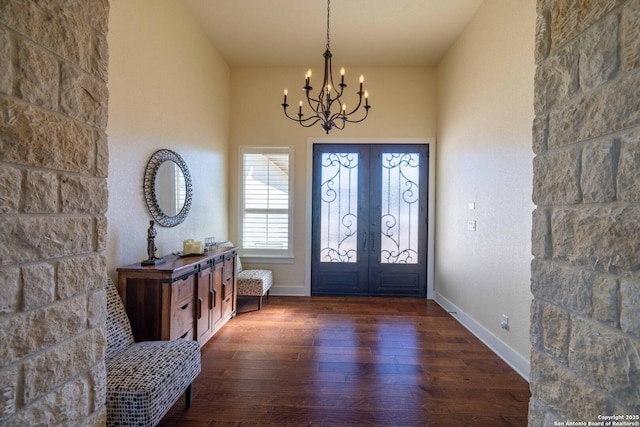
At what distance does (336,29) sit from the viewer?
143 inches

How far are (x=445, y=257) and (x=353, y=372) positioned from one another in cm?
241

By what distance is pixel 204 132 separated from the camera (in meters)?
3.78

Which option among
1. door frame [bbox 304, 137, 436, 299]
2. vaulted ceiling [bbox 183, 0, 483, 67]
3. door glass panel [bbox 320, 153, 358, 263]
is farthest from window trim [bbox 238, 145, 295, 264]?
vaulted ceiling [bbox 183, 0, 483, 67]

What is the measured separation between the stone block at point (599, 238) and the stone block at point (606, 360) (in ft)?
0.48

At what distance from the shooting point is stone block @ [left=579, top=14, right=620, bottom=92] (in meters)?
0.65

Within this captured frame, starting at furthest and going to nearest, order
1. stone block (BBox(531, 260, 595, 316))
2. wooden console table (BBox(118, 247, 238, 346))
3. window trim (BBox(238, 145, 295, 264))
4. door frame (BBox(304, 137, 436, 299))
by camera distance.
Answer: window trim (BBox(238, 145, 295, 264))
door frame (BBox(304, 137, 436, 299))
wooden console table (BBox(118, 247, 238, 346))
stone block (BBox(531, 260, 595, 316))

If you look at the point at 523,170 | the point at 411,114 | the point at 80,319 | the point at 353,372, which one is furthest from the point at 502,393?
the point at 411,114

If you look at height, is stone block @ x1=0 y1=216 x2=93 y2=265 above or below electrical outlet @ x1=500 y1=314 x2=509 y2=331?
above

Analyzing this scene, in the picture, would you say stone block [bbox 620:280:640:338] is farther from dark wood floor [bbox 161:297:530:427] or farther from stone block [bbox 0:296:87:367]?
dark wood floor [bbox 161:297:530:427]

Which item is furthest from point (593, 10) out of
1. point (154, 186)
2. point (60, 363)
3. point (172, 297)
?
point (154, 186)

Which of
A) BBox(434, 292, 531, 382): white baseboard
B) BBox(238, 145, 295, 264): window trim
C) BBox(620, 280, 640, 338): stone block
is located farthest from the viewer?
BBox(238, 145, 295, 264): window trim

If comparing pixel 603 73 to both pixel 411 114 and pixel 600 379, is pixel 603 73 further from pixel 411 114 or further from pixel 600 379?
pixel 411 114

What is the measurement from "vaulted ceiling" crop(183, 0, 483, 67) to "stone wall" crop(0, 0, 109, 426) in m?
3.00

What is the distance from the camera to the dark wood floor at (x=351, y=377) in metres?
1.95
